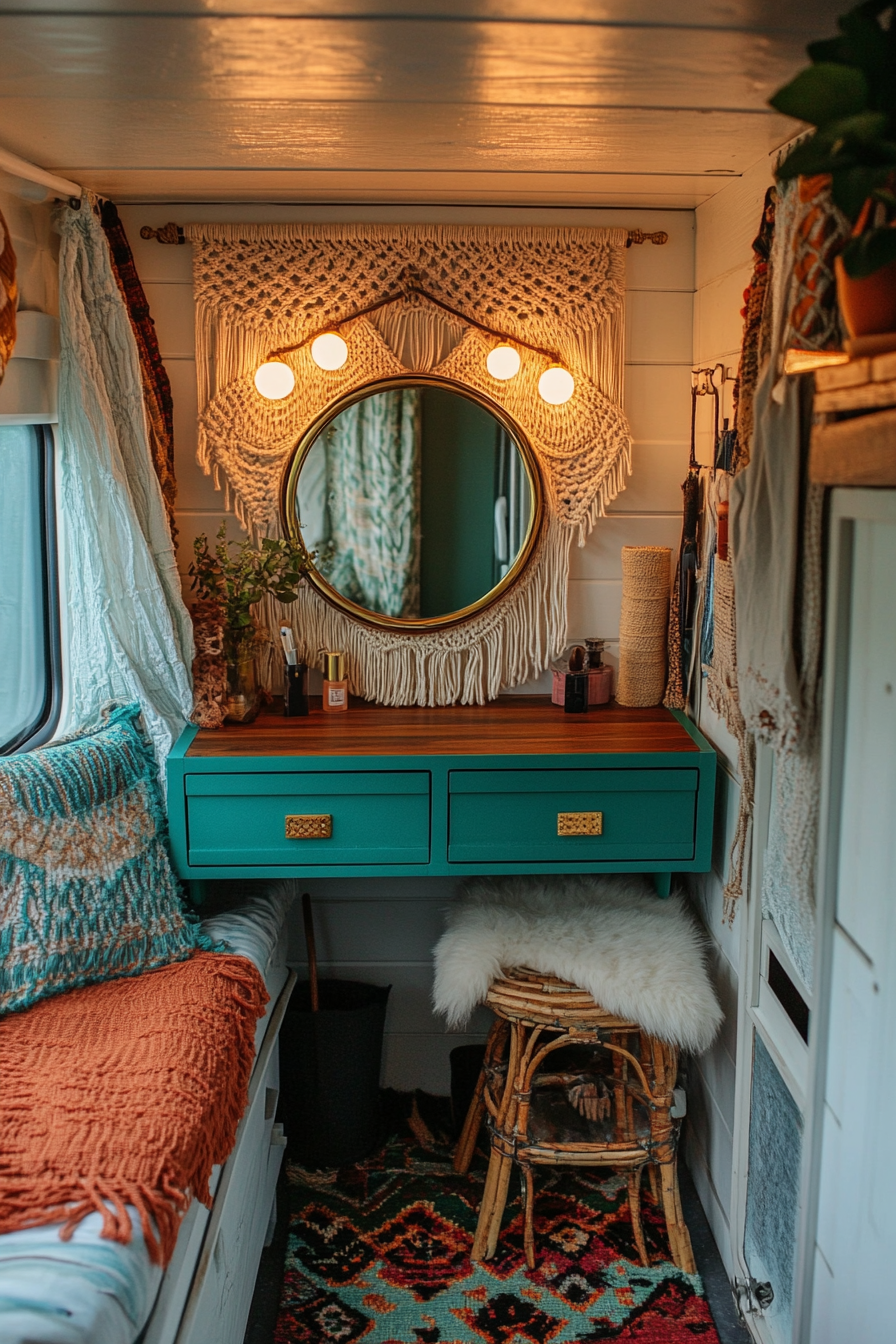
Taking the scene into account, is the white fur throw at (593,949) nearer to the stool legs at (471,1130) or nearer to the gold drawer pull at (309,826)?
the stool legs at (471,1130)

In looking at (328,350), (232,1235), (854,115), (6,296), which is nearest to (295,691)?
(328,350)

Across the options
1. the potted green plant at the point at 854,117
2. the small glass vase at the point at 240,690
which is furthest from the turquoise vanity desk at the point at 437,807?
the potted green plant at the point at 854,117

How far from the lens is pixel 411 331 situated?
2418 millimetres

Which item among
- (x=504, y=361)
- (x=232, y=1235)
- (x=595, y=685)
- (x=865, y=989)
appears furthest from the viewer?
(x=595, y=685)

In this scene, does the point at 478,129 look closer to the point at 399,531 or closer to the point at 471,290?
the point at 471,290

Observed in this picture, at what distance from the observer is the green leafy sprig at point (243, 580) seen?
2330mm

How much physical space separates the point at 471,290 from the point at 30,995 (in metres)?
1.64

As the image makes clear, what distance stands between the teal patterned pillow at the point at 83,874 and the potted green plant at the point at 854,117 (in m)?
1.47

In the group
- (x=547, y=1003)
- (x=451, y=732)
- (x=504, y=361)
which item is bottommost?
(x=547, y=1003)

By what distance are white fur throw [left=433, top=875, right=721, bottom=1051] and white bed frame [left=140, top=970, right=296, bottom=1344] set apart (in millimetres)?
395

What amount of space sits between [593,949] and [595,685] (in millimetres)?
603

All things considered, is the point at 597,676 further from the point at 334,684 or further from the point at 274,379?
the point at 274,379

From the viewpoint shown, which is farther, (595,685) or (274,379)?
(595,685)

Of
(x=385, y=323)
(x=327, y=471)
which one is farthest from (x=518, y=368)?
(x=327, y=471)
